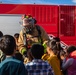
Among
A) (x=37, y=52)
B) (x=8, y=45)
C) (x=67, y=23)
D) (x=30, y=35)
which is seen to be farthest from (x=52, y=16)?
(x=8, y=45)

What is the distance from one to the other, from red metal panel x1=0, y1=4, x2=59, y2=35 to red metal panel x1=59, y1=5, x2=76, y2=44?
0.18m

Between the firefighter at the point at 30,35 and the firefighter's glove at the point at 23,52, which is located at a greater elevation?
the firefighter at the point at 30,35

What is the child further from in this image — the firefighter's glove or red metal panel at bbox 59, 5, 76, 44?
red metal panel at bbox 59, 5, 76, 44

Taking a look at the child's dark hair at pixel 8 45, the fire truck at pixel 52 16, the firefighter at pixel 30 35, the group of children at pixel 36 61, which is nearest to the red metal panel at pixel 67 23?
the fire truck at pixel 52 16

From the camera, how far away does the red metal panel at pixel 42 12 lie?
1017 centimetres

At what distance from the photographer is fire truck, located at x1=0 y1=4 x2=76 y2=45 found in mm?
A: 10125

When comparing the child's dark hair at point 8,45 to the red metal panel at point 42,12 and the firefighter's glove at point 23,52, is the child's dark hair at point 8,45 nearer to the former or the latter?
the firefighter's glove at point 23,52

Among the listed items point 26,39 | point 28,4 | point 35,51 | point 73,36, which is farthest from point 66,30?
point 35,51

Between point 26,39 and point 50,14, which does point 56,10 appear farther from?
point 26,39

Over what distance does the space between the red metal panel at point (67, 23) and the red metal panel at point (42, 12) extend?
7.3 inches

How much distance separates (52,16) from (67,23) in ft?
1.76

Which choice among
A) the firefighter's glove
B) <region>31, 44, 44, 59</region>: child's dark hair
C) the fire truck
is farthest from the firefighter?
the fire truck

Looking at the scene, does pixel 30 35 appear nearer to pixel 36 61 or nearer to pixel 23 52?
pixel 23 52

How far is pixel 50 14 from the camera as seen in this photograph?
33.5 ft
